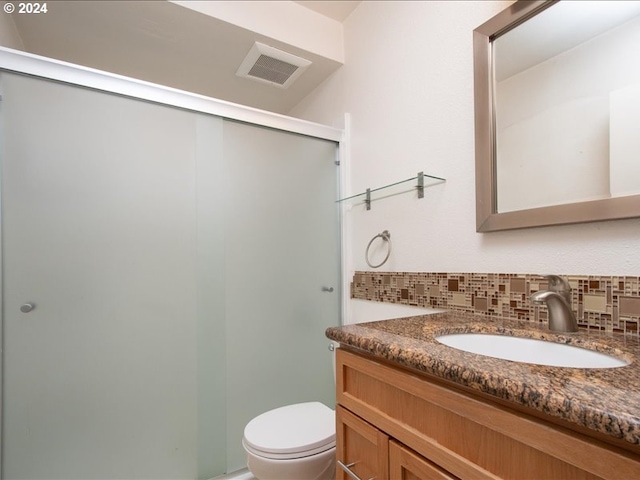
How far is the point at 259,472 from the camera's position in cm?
114

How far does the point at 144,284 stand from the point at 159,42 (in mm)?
1403

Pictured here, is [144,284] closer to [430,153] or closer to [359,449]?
[359,449]

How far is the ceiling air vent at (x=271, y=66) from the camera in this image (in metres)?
1.80

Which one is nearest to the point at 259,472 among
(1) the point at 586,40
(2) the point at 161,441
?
(2) the point at 161,441

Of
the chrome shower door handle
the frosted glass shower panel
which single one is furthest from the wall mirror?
the chrome shower door handle

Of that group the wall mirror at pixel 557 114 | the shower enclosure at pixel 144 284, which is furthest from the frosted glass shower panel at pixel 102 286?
the wall mirror at pixel 557 114

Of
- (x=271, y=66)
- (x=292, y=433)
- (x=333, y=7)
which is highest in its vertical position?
(x=333, y=7)

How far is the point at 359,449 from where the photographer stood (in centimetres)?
82

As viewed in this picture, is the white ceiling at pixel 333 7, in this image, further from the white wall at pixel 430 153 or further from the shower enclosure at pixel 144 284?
the shower enclosure at pixel 144 284

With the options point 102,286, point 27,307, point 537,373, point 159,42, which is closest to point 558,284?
point 537,373

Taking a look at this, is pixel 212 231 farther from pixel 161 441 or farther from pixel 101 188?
pixel 161 441

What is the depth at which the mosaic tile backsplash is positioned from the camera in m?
0.79

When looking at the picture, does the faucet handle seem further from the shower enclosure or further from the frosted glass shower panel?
the frosted glass shower panel

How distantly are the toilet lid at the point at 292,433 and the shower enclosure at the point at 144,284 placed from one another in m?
0.33
